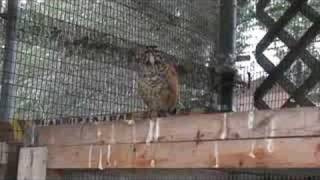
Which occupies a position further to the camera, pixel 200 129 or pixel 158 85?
pixel 158 85

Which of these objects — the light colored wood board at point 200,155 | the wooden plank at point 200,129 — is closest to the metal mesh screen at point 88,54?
the wooden plank at point 200,129

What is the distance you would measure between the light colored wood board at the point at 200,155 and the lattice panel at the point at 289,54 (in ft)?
6.04

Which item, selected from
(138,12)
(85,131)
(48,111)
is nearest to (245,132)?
(85,131)

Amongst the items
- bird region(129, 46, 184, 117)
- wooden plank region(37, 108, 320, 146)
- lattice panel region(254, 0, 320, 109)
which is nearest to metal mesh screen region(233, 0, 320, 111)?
lattice panel region(254, 0, 320, 109)

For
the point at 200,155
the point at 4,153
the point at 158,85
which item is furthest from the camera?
the point at 158,85

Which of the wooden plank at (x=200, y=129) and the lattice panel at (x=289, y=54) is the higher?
the lattice panel at (x=289, y=54)

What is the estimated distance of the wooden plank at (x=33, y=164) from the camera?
8.14ft

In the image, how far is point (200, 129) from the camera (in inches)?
79.6

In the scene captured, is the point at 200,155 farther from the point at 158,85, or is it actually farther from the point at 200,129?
the point at 158,85

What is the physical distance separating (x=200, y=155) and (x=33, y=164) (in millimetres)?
839

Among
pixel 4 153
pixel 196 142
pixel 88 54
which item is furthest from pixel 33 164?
pixel 88 54

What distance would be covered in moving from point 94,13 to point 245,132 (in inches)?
75.5

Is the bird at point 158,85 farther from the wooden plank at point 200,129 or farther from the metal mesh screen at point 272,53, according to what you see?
the metal mesh screen at point 272,53

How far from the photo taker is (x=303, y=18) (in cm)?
423
